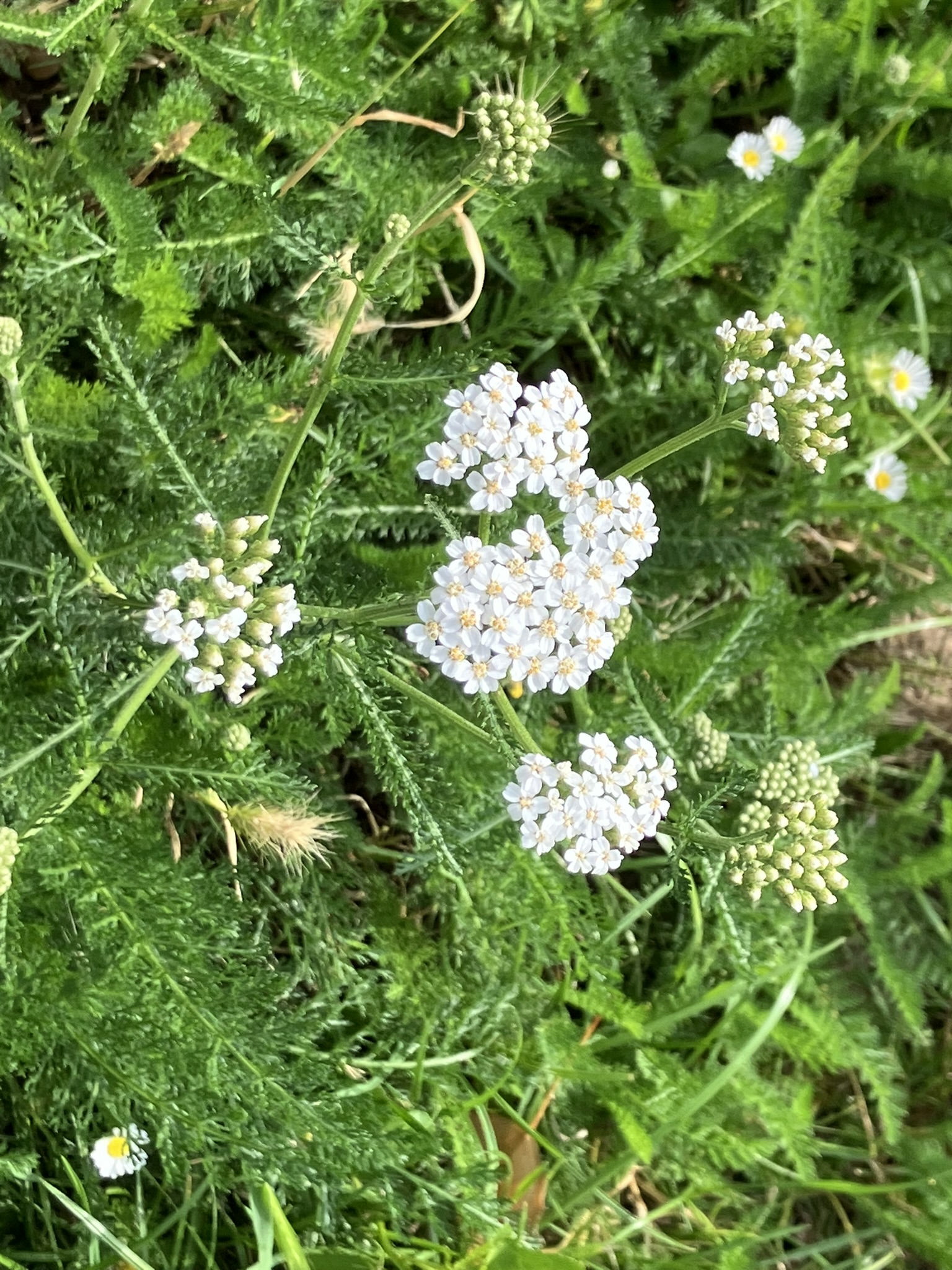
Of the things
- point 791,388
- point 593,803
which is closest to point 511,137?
point 791,388

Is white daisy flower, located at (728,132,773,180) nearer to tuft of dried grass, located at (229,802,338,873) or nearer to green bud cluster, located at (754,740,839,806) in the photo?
green bud cluster, located at (754,740,839,806)

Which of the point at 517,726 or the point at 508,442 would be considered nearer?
the point at 508,442

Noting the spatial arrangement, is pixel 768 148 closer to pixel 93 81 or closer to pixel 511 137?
pixel 511 137

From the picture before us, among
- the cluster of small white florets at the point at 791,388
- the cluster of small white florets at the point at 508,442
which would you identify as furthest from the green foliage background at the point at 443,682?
the cluster of small white florets at the point at 791,388

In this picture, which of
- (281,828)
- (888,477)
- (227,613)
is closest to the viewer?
(227,613)

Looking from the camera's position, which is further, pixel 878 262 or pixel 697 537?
pixel 878 262

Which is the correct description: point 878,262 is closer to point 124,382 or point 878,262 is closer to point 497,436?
point 497,436

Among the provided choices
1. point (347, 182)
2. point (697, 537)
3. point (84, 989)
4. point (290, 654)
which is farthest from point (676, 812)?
point (347, 182)
